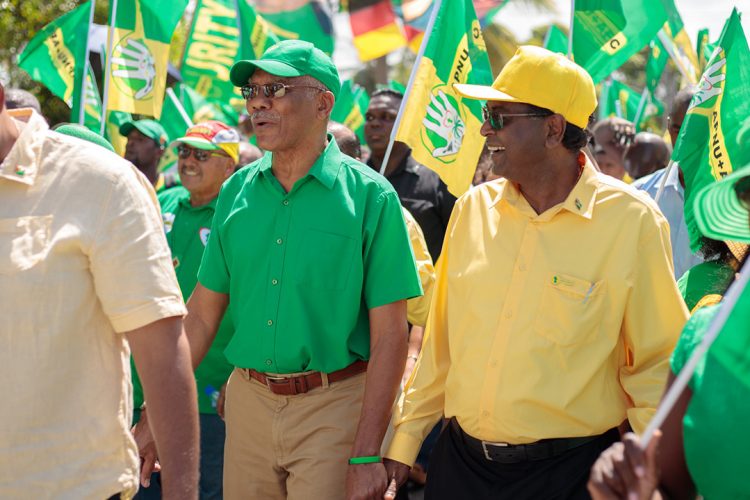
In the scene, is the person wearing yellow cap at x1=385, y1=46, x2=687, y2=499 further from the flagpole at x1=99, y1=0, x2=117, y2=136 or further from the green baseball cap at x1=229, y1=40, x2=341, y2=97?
the flagpole at x1=99, y1=0, x2=117, y2=136

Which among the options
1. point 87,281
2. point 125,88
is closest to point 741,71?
point 87,281

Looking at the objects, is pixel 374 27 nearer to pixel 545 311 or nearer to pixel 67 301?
pixel 545 311

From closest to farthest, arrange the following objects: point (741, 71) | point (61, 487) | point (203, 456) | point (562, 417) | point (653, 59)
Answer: point (61, 487), point (562, 417), point (741, 71), point (203, 456), point (653, 59)

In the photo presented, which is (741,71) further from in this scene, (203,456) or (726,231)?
(203,456)

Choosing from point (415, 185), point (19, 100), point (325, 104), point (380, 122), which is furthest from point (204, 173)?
point (325, 104)

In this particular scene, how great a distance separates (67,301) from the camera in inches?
91.0

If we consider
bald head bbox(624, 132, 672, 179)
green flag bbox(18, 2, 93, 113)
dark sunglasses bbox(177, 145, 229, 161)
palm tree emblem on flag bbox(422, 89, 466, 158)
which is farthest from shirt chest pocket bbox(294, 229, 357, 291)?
bald head bbox(624, 132, 672, 179)

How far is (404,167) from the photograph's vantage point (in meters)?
6.40

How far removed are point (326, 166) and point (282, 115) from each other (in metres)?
0.25

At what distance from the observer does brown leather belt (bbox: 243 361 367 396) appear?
3605 millimetres

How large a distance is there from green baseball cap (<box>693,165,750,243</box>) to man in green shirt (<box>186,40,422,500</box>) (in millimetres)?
1530

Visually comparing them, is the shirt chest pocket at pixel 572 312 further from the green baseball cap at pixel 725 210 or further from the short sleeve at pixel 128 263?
the short sleeve at pixel 128 263

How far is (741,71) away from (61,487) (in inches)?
140

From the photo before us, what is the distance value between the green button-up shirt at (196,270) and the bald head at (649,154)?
4197 mm
